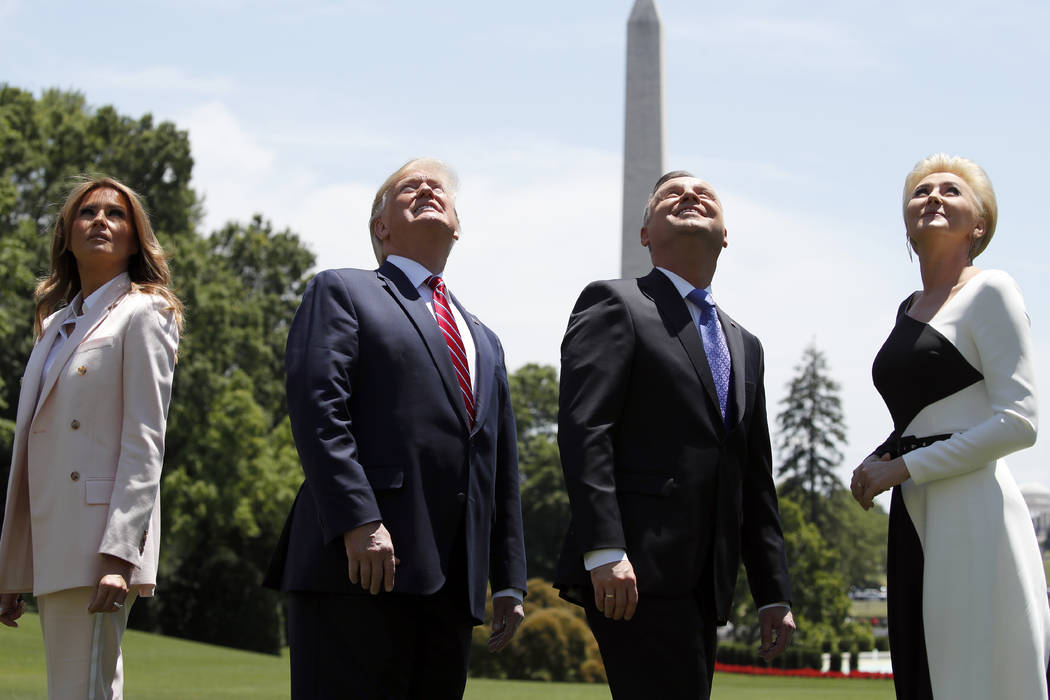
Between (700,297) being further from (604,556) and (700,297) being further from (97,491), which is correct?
(97,491)

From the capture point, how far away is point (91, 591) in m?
4.28

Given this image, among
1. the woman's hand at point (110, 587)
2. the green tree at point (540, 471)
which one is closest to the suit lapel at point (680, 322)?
the woman's hand at point (110, 587)

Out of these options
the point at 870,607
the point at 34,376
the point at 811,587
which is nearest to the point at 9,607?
the point at 34,376

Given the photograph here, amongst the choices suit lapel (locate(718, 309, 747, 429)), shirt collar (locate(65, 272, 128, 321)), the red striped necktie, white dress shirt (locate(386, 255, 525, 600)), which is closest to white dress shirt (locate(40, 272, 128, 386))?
shirt collar (locate(65, 272, 128, 321))

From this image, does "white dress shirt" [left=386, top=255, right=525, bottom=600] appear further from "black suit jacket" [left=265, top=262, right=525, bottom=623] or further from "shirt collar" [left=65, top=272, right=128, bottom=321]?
"shirt collar" [left=65, top=272, right=128, bottom=321]

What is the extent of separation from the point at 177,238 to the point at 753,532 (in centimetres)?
3056

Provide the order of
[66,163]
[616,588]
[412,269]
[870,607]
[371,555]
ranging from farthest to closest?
[870,607] < [66,163] < [412,269] < [616,588] < [371,555]

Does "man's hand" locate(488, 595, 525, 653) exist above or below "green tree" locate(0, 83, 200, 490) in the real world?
below

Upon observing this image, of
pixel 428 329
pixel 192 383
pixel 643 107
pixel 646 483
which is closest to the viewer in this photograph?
pixel 646 483

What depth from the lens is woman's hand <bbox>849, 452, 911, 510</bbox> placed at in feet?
14.8

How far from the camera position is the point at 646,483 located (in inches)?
171

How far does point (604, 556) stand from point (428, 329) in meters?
0.98

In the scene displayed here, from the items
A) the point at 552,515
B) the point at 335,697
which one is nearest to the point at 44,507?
the point at 335,697

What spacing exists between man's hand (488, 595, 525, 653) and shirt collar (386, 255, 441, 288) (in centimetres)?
115
